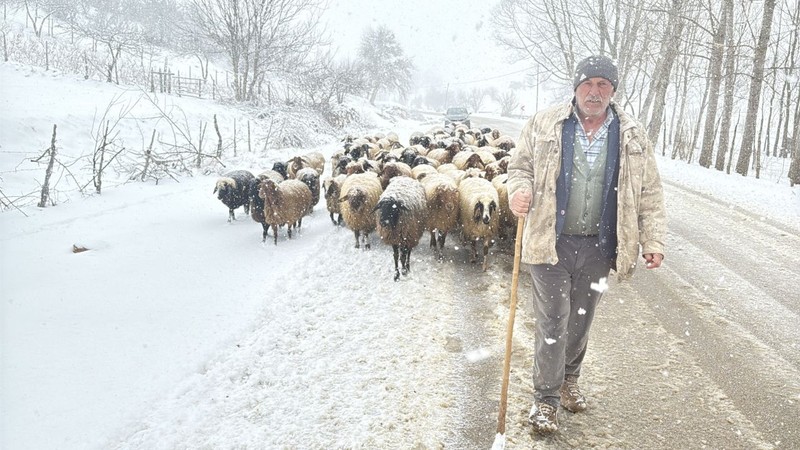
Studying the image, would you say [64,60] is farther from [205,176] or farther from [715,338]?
[715,338]

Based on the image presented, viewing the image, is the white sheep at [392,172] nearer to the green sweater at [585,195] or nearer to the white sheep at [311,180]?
the white sheep at [311,180]

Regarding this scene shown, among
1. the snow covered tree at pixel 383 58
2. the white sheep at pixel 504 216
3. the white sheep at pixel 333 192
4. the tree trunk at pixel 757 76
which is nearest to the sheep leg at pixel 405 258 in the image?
the white sheep at pixel 504 216

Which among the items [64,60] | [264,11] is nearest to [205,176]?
[264,11]

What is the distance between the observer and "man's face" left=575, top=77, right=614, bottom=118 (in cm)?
262

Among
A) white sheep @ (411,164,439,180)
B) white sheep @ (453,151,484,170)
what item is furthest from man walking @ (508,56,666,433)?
white sheep @ (453,151,484,170)

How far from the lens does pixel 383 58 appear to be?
55344mm

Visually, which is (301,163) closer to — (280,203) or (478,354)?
(280,203)

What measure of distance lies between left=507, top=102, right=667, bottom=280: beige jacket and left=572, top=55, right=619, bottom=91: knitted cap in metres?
0.19

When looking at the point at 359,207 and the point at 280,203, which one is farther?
the point at 280,203

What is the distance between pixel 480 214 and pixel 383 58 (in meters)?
53.7

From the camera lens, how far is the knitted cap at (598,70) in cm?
257

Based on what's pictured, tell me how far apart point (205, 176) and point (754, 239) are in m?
13.2

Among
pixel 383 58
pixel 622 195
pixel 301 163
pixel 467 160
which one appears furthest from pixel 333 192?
pixel 383 58

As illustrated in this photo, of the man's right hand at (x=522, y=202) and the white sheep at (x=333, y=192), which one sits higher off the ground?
the man's right hand at (x=522, y=202)
